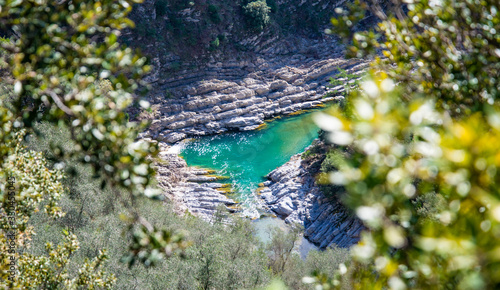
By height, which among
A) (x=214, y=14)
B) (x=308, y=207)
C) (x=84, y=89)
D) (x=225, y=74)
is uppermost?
(x=84, y=89)

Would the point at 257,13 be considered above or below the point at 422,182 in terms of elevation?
below

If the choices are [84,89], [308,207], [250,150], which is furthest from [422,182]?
[250,150]

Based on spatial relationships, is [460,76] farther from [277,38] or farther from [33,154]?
[277,38]

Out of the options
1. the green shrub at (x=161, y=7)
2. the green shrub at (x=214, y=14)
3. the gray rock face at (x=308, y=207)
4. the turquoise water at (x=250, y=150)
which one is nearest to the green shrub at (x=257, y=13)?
the green shrub at (x=214, y=14)

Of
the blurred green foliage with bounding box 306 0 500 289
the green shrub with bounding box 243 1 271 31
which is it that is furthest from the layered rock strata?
the blurred green foliage with bounding box 306 0 500 289

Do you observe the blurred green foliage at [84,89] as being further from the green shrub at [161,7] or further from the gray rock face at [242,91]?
the green shrub at [161,7]

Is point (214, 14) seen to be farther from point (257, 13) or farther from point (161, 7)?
point (161, 7)
